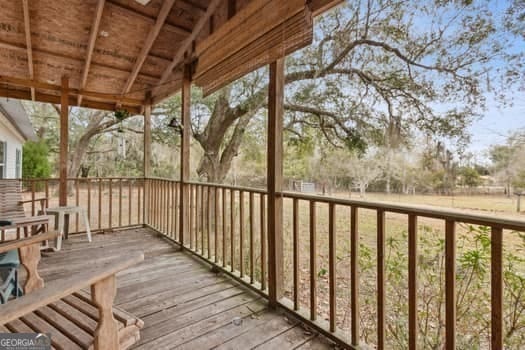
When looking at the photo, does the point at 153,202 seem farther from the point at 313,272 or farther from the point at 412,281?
the point at 412,281

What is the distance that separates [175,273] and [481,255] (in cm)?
273

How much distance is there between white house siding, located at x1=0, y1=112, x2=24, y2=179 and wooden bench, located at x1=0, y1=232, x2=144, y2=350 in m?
6.16

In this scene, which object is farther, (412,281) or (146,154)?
(146,154)

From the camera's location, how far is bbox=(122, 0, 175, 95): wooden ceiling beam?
293 centimetres

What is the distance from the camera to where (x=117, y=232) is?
4578mm

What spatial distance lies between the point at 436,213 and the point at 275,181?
117 centimetres

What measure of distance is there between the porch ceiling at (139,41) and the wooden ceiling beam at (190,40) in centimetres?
1

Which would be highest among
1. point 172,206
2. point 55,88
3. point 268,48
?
point 55,88

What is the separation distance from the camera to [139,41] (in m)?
3.54

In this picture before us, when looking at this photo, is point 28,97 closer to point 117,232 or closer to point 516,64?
point 117,232

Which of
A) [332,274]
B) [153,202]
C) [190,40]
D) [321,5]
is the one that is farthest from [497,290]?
[153,202]

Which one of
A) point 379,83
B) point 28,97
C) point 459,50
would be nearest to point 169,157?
point 28,97

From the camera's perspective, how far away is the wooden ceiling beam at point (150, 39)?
9.61ft

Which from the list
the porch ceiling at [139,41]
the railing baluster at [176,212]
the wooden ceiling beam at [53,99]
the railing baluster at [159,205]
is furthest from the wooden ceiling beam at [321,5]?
the wooden ceiling beam at [53,99]
